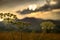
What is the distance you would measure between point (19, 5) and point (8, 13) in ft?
0.52

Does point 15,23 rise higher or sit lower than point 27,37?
higher

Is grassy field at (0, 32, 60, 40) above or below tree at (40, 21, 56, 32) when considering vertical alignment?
below

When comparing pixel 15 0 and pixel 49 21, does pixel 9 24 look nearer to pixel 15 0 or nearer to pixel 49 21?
pixel 15 0

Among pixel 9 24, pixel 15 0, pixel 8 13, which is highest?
pixel 15 0

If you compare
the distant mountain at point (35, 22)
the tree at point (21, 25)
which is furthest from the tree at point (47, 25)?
the tree at point (21, 25)

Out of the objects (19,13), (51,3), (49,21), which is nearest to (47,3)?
(51,3)

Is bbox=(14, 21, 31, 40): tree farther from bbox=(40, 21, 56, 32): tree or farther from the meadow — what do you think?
bbox=(40, 21, 56, 32): tree

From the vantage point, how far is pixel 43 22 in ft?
6.50

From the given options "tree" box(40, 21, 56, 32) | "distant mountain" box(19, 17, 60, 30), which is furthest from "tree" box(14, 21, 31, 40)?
"tree" box(40, 21, 56, 32)

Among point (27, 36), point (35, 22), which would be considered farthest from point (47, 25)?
point (27, 36)

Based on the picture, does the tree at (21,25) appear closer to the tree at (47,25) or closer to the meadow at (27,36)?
the meadow at (27,36)

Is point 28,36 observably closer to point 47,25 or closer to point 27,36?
point 27,36

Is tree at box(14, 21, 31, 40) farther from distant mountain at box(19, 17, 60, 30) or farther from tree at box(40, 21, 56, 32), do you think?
tree at box(40, 21, 56, 32)

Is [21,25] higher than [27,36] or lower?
higher
